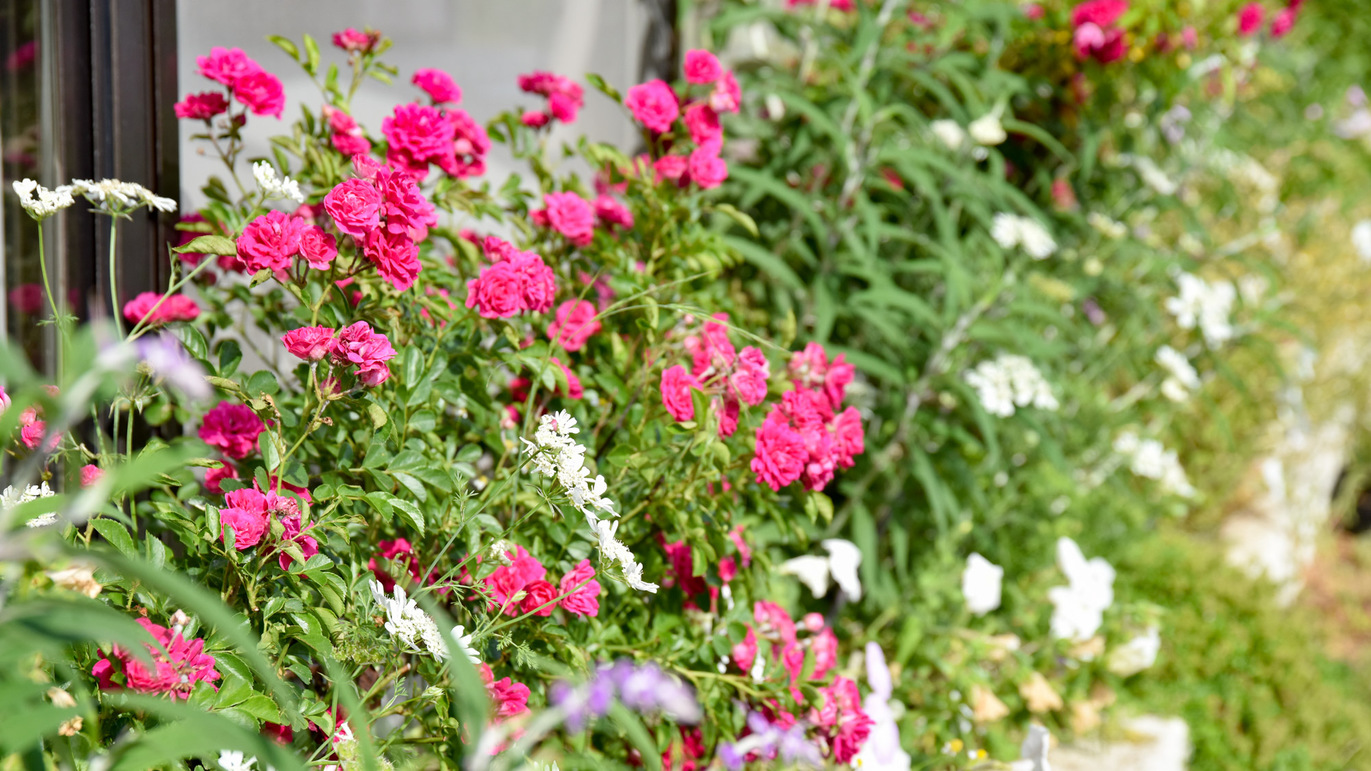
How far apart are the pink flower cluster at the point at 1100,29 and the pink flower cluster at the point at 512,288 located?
82.1 inches

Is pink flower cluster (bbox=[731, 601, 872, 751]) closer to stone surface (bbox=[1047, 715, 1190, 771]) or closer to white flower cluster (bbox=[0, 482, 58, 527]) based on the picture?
white flower cluster (bbox=[0, 482, 58, 527])

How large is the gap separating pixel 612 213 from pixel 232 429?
2.45 ft

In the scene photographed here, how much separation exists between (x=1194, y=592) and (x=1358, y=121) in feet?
10.7

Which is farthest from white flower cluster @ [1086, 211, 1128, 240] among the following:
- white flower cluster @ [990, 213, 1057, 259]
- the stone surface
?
the stone surface

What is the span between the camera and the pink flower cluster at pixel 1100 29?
2.71m

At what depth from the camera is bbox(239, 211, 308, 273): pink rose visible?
1.14m

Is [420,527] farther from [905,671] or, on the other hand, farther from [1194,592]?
[1194,592]

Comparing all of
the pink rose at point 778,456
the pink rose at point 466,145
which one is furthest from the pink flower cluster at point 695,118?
the pink rose at point 778,456

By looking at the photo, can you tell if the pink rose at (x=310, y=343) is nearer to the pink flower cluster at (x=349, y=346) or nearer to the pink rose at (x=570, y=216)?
the pink flower cluster at (x=349, y=346)

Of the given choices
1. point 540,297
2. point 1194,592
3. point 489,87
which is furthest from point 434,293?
point 1194,592

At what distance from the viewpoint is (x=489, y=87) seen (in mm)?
2295

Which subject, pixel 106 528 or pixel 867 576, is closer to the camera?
pixel 106 528

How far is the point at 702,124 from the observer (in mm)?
1717

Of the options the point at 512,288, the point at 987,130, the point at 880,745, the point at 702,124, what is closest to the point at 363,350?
the point at 512,288
